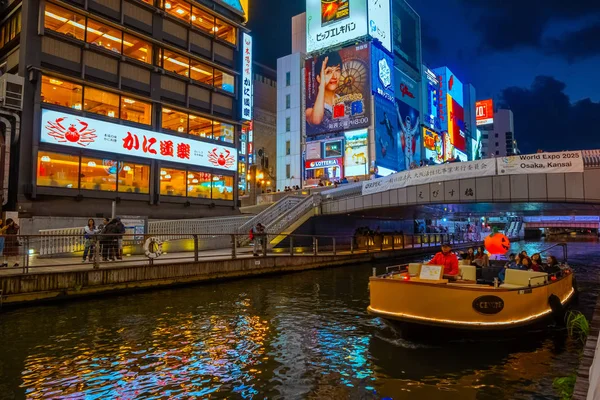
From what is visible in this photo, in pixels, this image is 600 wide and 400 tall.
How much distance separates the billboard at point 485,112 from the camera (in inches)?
5310

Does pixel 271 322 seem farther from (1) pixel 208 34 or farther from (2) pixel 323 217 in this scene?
(1) pixel 208 34

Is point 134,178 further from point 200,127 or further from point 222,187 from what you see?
point 222,187

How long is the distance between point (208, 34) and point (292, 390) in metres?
38.0

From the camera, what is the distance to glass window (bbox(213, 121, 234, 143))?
3991 cm

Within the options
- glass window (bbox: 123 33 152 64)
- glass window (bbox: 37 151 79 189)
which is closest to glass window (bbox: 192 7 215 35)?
glass window (bbox: 123 33 152 64)

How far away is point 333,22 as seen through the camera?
69.9m

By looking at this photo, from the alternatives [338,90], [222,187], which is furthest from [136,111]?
[338,90]

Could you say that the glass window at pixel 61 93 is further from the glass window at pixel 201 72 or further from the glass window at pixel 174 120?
the glass window at pixel 201 72

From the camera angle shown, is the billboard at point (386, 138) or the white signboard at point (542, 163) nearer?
the white signboard at point (542, 163)

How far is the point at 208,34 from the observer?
129ft

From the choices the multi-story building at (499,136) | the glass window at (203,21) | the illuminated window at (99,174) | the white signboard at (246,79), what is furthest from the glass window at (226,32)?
the multi-story building at (499,136)

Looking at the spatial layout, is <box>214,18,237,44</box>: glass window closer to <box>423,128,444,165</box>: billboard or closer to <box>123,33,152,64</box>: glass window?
<box>123,33,152,64</box>: glass window

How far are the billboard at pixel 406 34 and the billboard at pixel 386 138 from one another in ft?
47.9

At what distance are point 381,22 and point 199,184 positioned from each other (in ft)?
157
